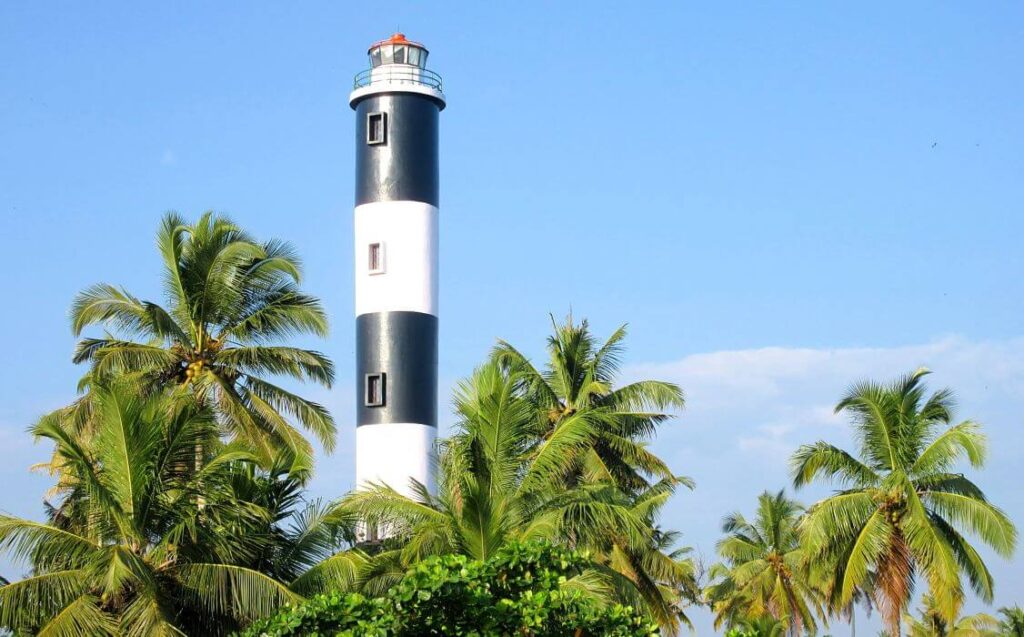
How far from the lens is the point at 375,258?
3728 cm

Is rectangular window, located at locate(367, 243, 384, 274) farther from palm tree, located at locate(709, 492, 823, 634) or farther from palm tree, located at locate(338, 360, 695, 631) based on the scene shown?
palm tree, located at locate(709, 492, 823, 634)

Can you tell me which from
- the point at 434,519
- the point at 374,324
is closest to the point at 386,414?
the point at 374,324

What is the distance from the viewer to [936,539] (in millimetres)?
33438

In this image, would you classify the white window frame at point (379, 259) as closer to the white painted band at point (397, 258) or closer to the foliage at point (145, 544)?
the white painted band at point (397, 258)

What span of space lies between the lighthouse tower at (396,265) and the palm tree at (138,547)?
35.4 ft

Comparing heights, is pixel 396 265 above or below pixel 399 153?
below

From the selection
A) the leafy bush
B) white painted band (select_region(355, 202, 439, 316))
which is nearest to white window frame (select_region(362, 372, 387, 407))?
white painted band (select_region(355, 202, 439, 316))

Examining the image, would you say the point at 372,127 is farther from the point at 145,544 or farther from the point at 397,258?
the point at 145,544

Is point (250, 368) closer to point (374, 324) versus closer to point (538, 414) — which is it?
point (374, 324)

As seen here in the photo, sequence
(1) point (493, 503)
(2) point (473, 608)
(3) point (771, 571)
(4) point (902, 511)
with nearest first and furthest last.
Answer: (2) point (473, 608) < (1) point (493, 503) < (4) point (902, 511) < (3) point (771, 571)

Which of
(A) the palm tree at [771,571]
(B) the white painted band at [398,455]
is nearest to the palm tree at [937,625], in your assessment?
(A) the palm tree at [771,571]

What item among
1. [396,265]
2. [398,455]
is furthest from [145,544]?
[396,265]

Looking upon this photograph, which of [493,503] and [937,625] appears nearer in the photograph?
[493,503]

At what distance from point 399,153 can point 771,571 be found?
2402cm
